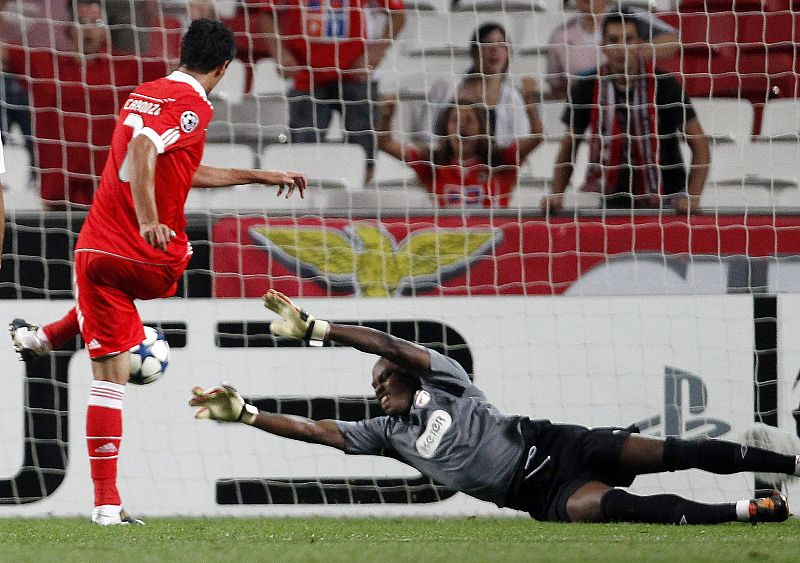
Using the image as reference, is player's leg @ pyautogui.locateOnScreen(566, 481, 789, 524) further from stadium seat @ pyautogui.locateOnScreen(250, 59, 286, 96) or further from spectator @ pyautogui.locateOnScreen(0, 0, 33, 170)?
spectator @ pyautogui.locateOnScreen(0, 0, 33, 170)

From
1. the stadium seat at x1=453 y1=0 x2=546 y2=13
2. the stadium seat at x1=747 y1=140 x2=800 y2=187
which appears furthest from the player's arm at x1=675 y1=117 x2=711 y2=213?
the stadium seat at x1=453 y1=0 x2=546 y2=13

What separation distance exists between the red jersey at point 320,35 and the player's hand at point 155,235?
249 cm

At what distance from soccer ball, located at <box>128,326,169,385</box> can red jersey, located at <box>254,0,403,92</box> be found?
233 cm

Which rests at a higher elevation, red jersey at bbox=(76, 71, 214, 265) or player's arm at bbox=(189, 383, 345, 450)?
red jersey at bbox=(76, 71, 214, 265)

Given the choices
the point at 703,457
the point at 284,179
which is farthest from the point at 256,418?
the point at 703,457

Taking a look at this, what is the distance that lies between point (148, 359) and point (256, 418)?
1.56ft

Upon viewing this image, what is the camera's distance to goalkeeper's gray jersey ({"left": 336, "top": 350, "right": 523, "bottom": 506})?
5016 mm

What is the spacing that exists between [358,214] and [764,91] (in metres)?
2.46

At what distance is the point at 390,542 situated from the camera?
13.8 ft

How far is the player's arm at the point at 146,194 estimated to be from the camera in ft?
14.7

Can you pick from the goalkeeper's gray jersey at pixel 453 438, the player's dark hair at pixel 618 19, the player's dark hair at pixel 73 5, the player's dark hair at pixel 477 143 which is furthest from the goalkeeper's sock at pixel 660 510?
the player's dark hair at pixel 73 5

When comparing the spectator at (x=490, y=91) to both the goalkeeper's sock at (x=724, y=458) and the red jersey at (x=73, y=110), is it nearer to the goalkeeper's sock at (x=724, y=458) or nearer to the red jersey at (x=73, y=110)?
the red jersey at (x=73, y=110)

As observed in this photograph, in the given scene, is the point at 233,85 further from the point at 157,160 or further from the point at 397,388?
the point at 397,388

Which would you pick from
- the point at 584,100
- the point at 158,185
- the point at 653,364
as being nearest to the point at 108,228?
the point at 158,185
